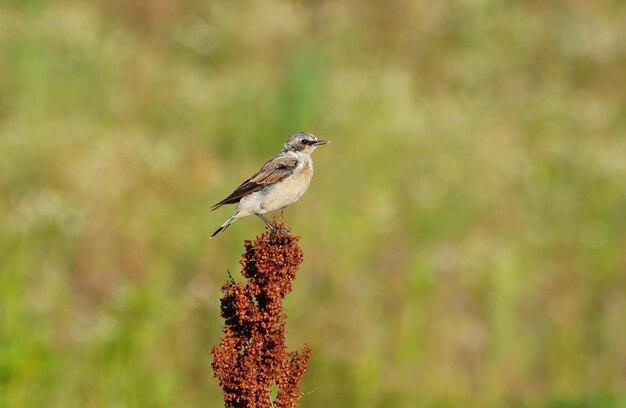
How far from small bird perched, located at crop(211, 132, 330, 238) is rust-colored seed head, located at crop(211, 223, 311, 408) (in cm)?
109

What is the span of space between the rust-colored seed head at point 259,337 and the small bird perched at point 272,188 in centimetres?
109

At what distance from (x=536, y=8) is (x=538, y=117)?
4.67 m

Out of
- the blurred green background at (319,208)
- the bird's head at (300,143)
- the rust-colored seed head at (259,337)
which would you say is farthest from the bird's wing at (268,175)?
the blurred green background at (319,208)

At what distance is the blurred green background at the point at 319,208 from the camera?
10.9 m

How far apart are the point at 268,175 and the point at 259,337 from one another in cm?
153

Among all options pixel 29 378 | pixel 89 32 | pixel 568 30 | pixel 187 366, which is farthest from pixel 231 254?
pixel 568 30

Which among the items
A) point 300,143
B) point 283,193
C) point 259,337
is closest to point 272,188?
point 283,193

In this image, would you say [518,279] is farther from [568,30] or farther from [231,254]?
[568,30]

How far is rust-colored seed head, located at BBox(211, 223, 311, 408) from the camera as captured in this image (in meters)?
4.61

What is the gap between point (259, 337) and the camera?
4.66 metres

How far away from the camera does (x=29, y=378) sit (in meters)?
8.53

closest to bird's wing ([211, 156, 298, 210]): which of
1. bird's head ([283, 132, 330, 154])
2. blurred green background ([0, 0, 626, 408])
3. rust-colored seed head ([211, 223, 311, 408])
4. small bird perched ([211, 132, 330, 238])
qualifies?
small bird perched ([211, 132, 330, 238])

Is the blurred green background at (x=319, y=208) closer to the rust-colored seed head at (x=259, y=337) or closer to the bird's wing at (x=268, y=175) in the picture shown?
the bird's wing at (x=268, y=175)

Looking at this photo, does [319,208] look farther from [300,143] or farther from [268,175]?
[268,175]
